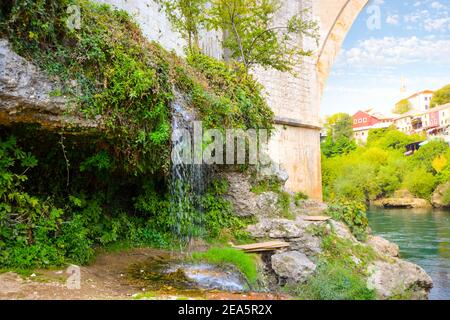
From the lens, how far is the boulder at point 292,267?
5.09m

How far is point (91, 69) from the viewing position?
463 cm

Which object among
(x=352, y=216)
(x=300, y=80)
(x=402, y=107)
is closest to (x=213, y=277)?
(x=352, y=216)

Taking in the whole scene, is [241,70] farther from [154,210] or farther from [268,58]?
[154,210]

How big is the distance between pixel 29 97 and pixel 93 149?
100 cm

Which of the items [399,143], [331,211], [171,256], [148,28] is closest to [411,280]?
[331,211]

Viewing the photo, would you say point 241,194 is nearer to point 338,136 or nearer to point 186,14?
point 186,14

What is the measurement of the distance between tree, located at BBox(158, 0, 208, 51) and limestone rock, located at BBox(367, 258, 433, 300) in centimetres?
563

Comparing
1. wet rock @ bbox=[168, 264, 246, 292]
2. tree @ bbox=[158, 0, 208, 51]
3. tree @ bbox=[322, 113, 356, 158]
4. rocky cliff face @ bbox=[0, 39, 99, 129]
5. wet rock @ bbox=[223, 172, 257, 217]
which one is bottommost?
wet rock @ bbox=[168, 264, 246, 292]

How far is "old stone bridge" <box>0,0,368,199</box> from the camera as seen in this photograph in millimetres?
9562

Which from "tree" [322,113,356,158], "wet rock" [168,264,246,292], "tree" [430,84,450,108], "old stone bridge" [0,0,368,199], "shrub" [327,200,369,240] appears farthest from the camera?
"tree" [430,84,450,108]

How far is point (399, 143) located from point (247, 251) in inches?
1670

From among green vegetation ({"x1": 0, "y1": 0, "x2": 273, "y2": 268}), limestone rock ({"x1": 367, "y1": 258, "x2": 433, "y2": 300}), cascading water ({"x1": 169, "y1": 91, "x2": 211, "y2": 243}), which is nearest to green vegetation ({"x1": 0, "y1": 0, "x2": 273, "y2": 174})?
green vegetation ({"x1": 0, "y1": 0, "x2": 273, "y2": 268})

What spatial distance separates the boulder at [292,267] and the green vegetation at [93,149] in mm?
856

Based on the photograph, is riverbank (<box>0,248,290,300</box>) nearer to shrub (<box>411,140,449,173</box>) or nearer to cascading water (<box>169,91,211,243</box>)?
cascading water (<box>169,91,211,243</box>)
